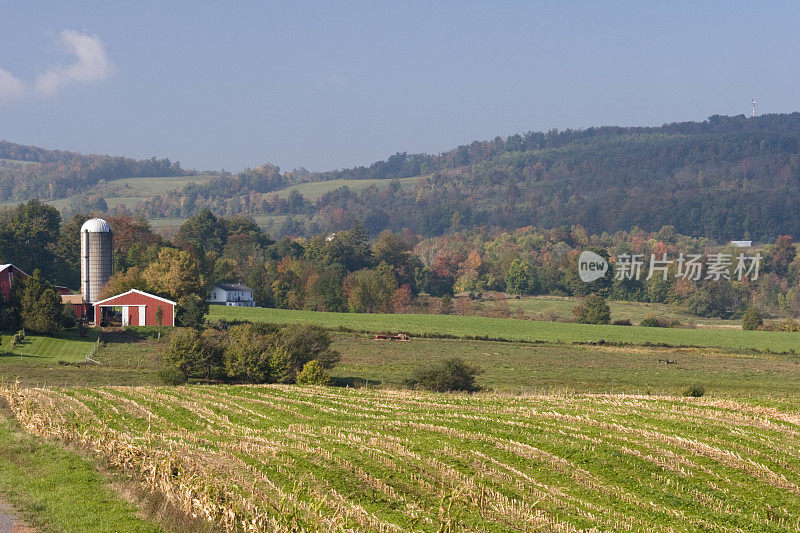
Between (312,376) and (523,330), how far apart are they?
52.1 m

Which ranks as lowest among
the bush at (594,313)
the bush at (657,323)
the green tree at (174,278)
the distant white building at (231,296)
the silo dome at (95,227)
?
the bush at (657,323)

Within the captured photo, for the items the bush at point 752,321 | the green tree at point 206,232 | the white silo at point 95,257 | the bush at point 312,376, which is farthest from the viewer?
the green tree at point 206,232

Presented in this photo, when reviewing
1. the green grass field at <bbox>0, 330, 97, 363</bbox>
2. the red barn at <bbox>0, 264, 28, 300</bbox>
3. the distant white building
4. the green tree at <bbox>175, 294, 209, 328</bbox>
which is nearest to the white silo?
the red barn at <bbox>0, 264, 28, 300</bbox>

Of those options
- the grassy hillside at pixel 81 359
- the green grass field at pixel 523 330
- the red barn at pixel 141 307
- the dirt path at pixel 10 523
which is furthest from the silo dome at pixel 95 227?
the dirt path at pixel 10 523

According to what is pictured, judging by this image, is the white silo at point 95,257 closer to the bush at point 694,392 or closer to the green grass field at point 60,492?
the bush at point 694,392

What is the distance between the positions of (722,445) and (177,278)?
230 ft

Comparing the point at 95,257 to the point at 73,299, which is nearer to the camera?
the point at 73,299

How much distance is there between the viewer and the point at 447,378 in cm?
5109

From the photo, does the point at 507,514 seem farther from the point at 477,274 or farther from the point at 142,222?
the point at 477,274

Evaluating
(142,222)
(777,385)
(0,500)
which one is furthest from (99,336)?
(142,222)

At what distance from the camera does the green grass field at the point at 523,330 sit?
93812 mm

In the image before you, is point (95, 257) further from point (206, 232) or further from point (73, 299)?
point (206, 232)

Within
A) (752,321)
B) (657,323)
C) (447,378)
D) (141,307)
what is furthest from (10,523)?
(752,321)

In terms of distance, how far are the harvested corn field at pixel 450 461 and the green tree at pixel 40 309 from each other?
127ft
